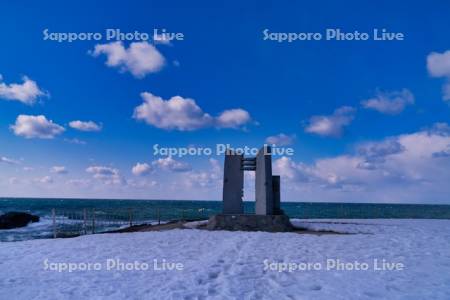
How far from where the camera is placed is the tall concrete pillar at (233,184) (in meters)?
15.6

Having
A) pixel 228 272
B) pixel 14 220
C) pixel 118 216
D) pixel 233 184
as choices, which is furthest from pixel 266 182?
pixel 14 220

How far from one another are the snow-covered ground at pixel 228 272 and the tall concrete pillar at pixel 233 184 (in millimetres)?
5613

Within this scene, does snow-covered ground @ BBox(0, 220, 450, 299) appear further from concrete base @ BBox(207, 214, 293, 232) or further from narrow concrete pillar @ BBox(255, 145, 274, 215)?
narrow concrete pillar @ BBox(255, 145, 274, 215)

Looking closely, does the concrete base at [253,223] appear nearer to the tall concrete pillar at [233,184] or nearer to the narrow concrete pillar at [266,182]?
the narrow concrete pillar at [266,182]

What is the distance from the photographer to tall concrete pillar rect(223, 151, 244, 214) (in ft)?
51.2

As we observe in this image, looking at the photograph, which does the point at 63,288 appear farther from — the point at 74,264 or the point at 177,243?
the point at 177,243

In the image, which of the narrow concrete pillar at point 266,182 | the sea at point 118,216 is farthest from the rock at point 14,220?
the narrow concrete pillar at point 266,182

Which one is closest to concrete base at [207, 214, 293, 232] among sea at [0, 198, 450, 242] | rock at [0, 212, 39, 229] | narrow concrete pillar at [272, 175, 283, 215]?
narrow concrete pillar at [272, 175, 283, 215]

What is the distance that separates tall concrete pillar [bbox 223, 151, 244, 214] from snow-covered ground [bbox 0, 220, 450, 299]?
5.61 metres

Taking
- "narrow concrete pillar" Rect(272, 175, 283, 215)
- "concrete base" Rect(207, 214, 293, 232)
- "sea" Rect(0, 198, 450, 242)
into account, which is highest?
"narrow concrete pillar" Rect(272, 175, 283, 215)

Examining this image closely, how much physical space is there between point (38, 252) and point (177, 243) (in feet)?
11.5

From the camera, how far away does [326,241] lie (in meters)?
10.5

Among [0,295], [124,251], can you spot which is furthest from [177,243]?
[0,295]

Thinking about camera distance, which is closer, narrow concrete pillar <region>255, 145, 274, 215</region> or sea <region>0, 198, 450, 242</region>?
narrow concrete pillar <region>255, 145, 274, 215</region>
